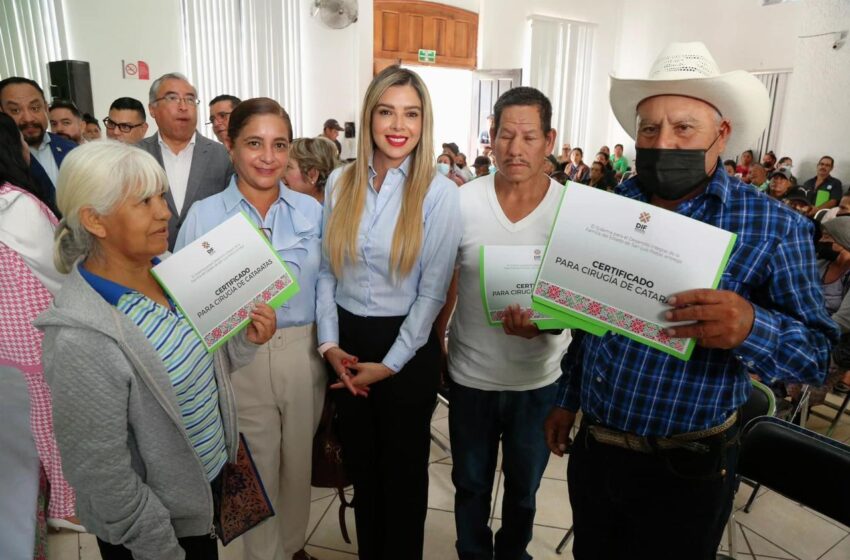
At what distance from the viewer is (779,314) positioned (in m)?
1.08

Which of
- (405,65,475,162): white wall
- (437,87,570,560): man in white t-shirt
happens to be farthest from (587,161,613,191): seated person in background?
(437,87,570,560): man in white t-shirt

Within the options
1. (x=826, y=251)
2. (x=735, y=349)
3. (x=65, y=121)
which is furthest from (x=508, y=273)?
(x=65, y=121)

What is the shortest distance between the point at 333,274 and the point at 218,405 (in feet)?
1.79

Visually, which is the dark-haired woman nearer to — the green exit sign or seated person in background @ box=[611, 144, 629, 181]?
the green exit sign

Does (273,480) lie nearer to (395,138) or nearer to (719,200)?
(395,138)

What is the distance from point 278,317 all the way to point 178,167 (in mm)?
1464

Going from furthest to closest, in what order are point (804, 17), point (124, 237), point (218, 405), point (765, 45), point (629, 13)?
point (629, 13)
point (765, 45)
point (804, 17)
point (218, 405)
point (124, 237)

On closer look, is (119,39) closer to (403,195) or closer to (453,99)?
(403,195)

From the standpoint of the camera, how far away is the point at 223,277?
1317 millimetres

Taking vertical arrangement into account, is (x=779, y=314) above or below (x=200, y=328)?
above

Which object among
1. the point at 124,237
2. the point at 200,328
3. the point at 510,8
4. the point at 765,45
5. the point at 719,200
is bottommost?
the point at 200,328

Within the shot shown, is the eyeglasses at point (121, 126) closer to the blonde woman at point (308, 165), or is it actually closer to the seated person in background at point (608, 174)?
the blonde woman at point (308, 165)

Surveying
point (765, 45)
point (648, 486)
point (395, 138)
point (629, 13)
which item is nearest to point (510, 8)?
point (629, 13)

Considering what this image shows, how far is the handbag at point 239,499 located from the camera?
1529 millimetres
